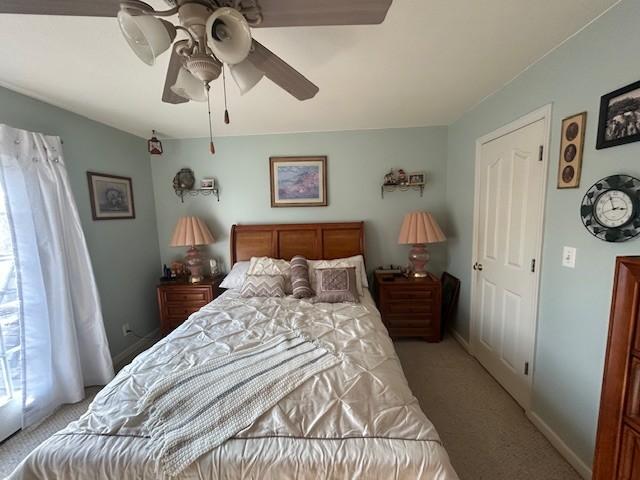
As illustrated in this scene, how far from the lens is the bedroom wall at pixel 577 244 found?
1218 millimetres

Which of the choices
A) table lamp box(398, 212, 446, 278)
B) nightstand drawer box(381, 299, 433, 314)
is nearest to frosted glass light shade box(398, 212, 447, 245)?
table lamp box(398, 212, 446, 278)

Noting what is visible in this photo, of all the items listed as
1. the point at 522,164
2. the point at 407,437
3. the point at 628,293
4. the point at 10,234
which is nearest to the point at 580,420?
the point at 628,293

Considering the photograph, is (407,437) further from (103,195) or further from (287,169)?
(103,195)

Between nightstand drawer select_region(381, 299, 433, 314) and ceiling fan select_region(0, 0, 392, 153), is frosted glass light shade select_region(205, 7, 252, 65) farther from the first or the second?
nightstand drawer select_region(381, 299, 433, 314)

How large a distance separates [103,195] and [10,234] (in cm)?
83

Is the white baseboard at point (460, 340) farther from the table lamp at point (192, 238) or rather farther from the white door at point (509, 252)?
the table lamp at point (192, 238)

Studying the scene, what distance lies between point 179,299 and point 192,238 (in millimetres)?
678

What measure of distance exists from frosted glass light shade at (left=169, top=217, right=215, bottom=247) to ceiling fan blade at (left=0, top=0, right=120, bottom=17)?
2106 millimetres

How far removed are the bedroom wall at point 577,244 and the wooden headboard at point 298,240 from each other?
1.69 m

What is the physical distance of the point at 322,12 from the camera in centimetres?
93

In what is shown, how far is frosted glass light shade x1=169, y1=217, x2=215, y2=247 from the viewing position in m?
2.82

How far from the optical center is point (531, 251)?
1.78m

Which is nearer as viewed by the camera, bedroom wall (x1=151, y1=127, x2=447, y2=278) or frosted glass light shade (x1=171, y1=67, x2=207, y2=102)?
frosted glass light shade (x1=171, y1=67, x2=207, y2=102)

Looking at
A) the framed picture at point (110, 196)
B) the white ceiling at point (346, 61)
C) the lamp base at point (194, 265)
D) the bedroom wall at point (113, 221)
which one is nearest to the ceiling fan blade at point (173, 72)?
the white ceiling at point (346, 61)
